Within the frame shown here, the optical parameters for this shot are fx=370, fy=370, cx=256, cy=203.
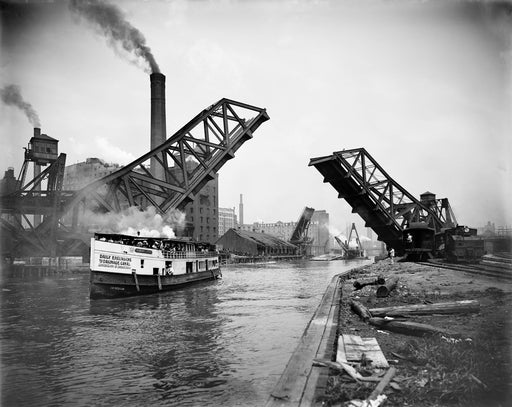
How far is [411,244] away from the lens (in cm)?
3275

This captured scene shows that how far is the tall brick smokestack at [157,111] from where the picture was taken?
181 ft

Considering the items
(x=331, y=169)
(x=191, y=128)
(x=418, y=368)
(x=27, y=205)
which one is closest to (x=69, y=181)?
(x=27, y=205)

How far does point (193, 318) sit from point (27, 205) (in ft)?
111

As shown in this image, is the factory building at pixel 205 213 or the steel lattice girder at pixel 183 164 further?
the factory building at pixel 205 213

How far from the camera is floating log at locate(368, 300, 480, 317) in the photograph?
394 inches

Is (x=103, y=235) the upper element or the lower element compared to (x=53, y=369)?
upper

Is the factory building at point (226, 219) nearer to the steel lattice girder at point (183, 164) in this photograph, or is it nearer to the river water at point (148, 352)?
the steel lattice girder at point (183, 164)

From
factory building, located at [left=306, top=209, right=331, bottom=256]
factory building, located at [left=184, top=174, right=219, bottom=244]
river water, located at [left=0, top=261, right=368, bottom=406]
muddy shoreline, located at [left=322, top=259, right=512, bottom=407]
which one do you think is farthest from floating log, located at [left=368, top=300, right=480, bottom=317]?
factory building, located at [left=306, top=209, right=331, bottom=256]

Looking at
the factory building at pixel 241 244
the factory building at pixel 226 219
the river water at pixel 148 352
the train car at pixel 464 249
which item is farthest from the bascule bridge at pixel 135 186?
the factory building at pixel 226 219

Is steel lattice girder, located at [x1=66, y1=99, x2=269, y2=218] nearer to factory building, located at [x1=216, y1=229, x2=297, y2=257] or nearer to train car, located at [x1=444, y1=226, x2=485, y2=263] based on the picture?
train car, located at [x1=444, y1=226, x2=485, y2=263]

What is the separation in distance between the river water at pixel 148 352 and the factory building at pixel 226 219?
458ft

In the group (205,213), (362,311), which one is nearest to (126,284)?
(362,311)

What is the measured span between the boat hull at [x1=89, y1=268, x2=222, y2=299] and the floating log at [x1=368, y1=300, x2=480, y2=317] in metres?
20.2

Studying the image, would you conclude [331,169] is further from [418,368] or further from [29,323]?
[418,368]
